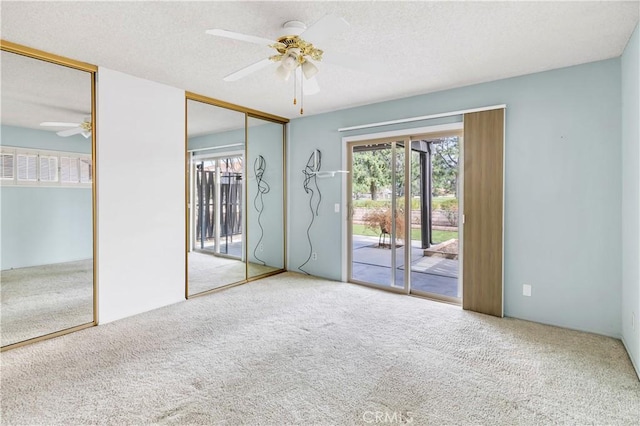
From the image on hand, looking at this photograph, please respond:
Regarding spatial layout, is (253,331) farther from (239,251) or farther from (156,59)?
(156,59)

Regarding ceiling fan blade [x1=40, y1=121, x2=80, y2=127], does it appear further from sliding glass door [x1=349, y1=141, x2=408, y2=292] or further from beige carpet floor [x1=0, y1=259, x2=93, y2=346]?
sliding glass door [x1=349, y1=141, x2=408, y2=292]

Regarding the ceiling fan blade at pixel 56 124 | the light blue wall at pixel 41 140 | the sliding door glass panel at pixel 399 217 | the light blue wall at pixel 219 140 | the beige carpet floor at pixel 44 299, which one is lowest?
the beige carpet floor at pixel 44 299

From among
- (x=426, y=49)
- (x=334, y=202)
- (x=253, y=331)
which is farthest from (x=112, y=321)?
(x=426, y=49)

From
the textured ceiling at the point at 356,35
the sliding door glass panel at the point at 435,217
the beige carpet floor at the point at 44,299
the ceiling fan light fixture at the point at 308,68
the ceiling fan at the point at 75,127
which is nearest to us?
the textured ceiling at the point at 356,35

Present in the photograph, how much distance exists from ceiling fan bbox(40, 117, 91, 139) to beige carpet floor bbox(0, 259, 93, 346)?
1201mm

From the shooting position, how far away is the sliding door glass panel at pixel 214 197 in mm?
4180

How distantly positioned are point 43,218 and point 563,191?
15.9 ft

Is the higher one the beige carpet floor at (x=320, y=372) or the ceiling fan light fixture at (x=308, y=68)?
the ceiling fan light fixture at (x=308, y=68)

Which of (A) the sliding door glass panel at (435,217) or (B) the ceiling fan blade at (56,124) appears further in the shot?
(A) the sliding door glass panel at (435,217)

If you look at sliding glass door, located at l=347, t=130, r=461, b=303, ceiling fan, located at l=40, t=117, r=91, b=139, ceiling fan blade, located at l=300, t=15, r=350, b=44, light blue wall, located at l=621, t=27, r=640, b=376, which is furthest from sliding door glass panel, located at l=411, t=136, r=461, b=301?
ceiling fan, located at l=40, t=117, r=91, b=139

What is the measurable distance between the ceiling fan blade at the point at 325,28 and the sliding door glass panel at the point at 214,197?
2.60 m

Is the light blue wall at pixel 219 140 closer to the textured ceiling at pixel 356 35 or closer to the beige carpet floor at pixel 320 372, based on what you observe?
the textured ceiling at pixel 356 35

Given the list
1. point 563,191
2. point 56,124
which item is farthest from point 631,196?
point 56,124

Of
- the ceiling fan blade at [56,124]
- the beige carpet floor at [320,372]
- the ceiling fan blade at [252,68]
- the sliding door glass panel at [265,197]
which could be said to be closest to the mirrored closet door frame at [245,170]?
the sliding door glass panel at [265,197]
